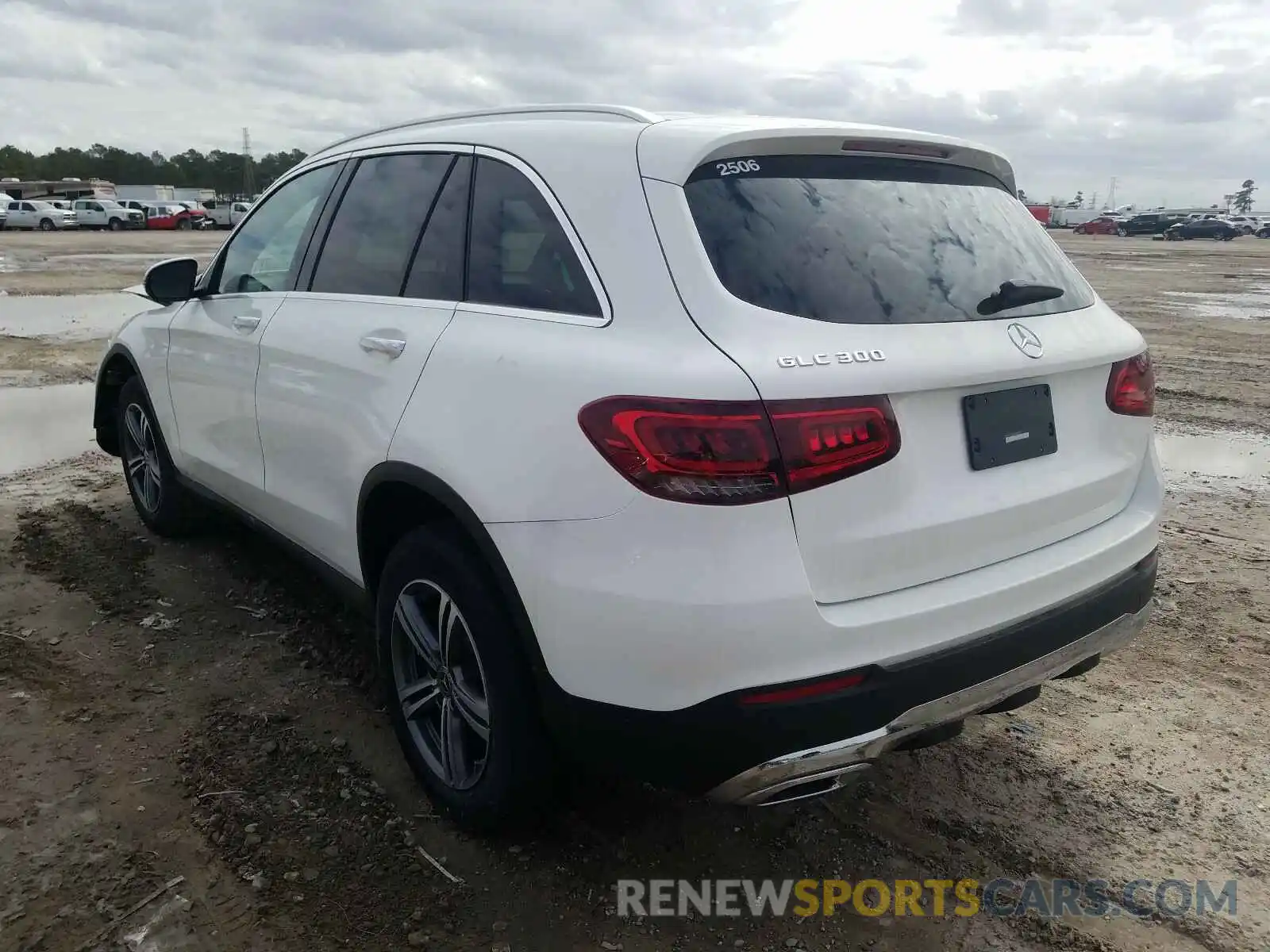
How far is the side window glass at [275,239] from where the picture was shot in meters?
3.74

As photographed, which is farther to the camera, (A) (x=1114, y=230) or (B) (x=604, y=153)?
(A) (x=1114, y=230)

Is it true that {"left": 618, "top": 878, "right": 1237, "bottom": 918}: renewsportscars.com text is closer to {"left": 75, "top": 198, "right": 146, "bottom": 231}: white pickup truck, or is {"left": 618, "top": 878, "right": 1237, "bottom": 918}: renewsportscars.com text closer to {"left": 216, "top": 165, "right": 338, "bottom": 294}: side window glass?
{"left": 216, "top": 165, "right": 338, "bottom": 294}: side window glass

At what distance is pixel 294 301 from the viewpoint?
3557 millimetres

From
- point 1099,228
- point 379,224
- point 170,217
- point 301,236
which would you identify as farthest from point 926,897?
point 1099,228

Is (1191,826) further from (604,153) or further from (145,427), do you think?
(145,427)

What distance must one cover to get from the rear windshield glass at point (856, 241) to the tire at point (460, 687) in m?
1.00

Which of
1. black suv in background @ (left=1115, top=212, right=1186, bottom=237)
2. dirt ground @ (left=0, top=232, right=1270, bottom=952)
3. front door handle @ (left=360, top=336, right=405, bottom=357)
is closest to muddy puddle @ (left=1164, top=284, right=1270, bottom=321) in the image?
dirt ground @ (left=0, top=232, right=1270, bottom=952)

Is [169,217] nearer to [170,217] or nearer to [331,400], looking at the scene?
[170,217]

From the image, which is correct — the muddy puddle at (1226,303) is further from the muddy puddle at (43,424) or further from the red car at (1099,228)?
the red car at (1099,228)

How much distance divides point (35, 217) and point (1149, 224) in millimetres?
66694

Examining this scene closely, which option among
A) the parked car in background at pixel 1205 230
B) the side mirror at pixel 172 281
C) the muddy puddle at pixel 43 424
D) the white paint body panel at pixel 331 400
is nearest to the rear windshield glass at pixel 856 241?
the white paint body panel at pixel 331 400

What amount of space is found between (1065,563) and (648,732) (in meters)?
1.15

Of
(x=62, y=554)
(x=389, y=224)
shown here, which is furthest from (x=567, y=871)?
(x=62, y=554)

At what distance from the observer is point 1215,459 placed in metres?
6.79
